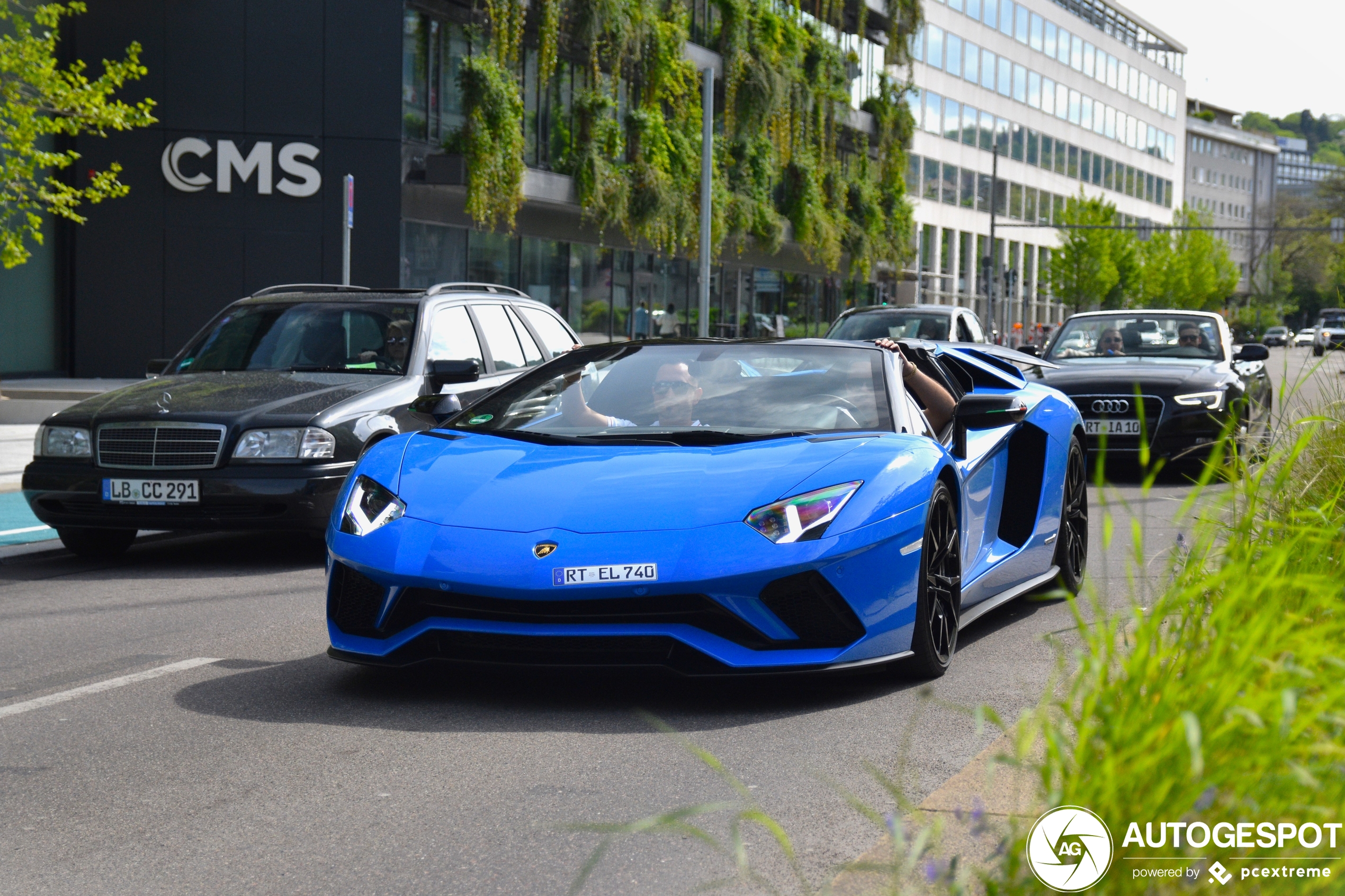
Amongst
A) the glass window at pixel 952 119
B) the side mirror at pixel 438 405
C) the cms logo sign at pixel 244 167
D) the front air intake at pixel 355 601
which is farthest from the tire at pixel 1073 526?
the glass window at pixel 952 119

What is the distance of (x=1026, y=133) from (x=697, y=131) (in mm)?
50213

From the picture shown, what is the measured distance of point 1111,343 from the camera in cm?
1552

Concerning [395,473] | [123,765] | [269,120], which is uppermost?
[269,120]

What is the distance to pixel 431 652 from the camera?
513cm

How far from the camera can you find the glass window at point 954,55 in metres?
71.1

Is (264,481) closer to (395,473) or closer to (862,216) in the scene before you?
(395,473)

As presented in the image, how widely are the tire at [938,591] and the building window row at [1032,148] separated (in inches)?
2503

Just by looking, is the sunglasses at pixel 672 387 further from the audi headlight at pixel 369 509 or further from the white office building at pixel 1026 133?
the white office building at pixel 1026 133

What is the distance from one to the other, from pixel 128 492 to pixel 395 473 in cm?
370

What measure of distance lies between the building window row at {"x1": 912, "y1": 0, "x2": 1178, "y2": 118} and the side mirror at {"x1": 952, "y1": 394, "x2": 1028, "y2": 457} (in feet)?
191

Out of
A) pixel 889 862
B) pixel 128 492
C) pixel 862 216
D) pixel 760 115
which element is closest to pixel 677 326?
pixel 760 115

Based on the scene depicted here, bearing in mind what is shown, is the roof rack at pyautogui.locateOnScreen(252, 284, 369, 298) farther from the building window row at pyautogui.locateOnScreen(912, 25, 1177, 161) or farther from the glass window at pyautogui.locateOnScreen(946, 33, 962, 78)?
the glass window at pyautogui.locateOnScreen(946, 33, 962, 78)

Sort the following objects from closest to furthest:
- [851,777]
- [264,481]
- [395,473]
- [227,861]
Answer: [227,861] < [851,777] < [395,473] < [264,481]

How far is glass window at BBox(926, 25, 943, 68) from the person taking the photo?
68.6 m
